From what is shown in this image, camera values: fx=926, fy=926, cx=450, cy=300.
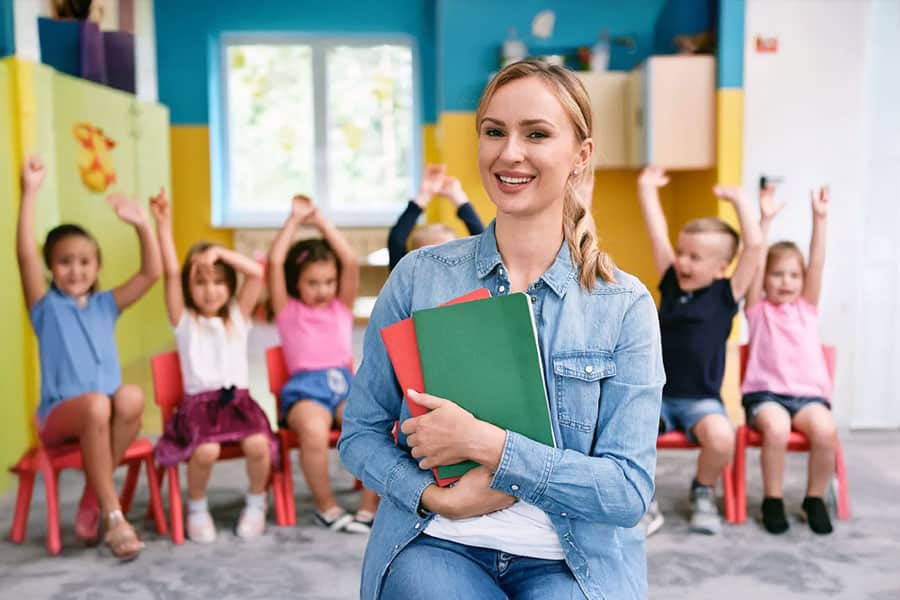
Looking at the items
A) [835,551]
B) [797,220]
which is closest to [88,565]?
[835,551]

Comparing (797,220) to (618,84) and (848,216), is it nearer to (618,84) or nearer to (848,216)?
(848,216)

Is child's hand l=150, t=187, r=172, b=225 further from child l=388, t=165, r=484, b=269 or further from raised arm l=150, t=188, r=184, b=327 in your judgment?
child l=388, t=165, r=484, b=269

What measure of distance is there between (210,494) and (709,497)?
5.44 ft

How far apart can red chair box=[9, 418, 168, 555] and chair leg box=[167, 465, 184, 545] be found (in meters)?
0.05

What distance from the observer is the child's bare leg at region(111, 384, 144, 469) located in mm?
2715

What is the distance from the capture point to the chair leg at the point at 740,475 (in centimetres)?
287

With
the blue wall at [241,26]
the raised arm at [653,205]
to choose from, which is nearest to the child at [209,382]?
the raised arm at [653,205]

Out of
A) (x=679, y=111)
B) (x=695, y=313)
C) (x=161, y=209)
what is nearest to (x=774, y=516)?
(x=695, y=313)

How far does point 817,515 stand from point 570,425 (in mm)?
1905

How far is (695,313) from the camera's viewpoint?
9.53 ft

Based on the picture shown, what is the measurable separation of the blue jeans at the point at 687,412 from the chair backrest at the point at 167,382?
1.50 meters

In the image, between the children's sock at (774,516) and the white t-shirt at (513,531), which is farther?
the children's sock at (774,516)

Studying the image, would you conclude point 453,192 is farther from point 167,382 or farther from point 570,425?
point 570,425

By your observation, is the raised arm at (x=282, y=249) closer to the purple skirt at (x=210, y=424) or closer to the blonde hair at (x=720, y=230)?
the purple skirt at (x=210, y=424)
